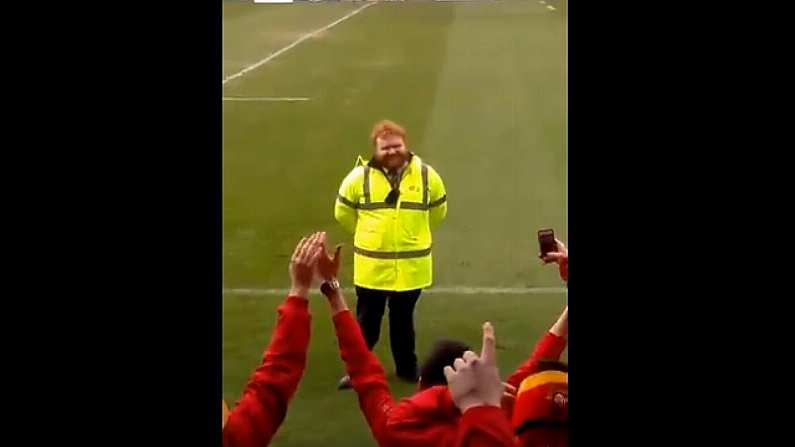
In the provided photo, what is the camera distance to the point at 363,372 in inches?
162

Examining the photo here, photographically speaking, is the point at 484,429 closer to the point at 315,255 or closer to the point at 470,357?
the point at 470,357

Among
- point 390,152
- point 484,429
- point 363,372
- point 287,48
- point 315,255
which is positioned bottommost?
point 484,429

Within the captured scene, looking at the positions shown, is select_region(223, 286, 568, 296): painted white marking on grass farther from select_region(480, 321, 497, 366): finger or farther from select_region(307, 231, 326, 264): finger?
select_region(480, 321, 497, 366): finger

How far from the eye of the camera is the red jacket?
151 inches

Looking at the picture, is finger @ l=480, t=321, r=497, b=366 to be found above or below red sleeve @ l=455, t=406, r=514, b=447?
above

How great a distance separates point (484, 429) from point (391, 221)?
3.03 m

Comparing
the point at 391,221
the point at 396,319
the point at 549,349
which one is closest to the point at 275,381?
the point at 549,349

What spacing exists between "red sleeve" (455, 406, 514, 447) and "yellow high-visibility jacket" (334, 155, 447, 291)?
296 centimetres

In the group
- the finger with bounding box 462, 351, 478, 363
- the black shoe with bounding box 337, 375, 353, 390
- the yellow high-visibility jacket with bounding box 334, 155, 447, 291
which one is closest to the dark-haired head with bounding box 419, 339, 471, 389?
the finger with bounding box 462, 351, 478, 363

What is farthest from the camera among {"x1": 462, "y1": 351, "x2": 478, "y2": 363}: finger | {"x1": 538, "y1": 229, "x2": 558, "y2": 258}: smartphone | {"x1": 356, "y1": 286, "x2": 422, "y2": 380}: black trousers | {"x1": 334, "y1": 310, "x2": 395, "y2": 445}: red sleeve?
{"x1": 356, "y1": 286, "x2": 422, "y2": 380}: black trousers

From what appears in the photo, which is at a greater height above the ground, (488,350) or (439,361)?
(488,350)
